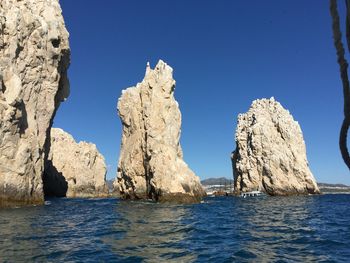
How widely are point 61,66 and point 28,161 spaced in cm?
1905

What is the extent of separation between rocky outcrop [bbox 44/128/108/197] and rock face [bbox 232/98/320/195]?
1478 inches

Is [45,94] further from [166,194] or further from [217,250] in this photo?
[217,250]

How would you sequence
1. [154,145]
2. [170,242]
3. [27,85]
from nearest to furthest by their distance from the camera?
1. [170,242]
2. [27,85]
3. [154,145]

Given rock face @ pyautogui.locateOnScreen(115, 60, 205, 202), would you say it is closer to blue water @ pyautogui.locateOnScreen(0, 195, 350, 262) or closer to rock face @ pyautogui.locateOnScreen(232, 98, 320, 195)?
blue water @ pyautogui.locateOnScreen(0, 195, 350, 262)

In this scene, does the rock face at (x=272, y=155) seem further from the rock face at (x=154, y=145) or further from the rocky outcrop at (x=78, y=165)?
the rock face at (x=154, y=145)

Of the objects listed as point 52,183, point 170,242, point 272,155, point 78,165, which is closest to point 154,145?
point 52,183

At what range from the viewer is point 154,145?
179ft

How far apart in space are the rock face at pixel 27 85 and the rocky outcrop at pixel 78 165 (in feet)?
163

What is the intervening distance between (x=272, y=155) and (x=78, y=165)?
50.0 meters

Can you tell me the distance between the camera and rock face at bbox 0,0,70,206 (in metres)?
36.9

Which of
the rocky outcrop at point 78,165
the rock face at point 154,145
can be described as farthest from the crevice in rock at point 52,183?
the rock face at point 154,145

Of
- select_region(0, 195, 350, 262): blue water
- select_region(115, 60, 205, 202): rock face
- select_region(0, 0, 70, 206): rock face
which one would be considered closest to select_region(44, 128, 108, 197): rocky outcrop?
select_region(115, 60, 205, 202): rock face

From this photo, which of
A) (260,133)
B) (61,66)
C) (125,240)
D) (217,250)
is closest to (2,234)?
(125,240)

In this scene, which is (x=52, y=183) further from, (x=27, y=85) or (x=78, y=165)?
(x=27, y=85)
